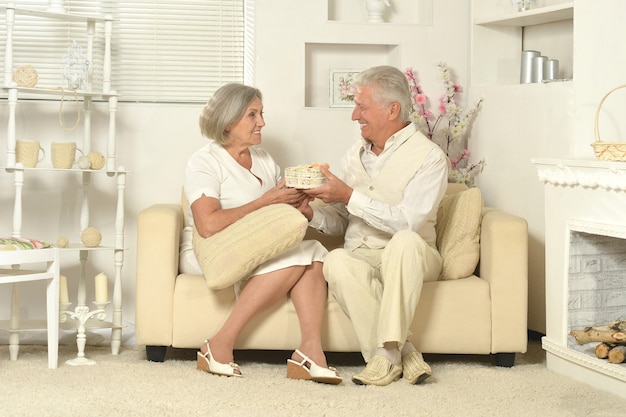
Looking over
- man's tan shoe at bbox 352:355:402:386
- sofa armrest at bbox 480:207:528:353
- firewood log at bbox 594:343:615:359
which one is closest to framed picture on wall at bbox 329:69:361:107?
sofa armrest at bbox 480:207:528:353

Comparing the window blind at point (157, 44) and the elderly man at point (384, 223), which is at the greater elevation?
the window blind at point (157, 44)

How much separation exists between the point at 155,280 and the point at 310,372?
2.37 feet

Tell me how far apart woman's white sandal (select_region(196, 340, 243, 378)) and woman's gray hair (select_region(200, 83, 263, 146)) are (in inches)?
33.7

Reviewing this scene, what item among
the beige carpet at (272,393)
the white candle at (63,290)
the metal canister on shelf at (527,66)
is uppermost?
the metal canister on shelf at (527,66)

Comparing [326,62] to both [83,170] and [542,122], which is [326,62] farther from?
[83,170]

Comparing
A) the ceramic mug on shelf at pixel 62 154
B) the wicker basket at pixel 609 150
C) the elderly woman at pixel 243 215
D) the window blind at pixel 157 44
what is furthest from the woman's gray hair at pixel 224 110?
the wicker basket at pixel 609 150

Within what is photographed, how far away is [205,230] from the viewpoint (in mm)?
3688

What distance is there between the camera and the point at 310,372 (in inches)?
136

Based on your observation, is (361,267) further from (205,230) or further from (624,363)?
(624,363)

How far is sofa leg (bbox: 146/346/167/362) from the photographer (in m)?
3.81

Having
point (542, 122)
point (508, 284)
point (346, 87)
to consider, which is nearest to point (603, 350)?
point (508, 284)

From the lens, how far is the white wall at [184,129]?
442 cm

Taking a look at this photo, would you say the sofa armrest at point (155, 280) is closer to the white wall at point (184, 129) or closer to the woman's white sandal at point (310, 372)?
the woman's white sandal at point (310, 372)

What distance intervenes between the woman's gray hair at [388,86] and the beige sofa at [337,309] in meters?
0.57
